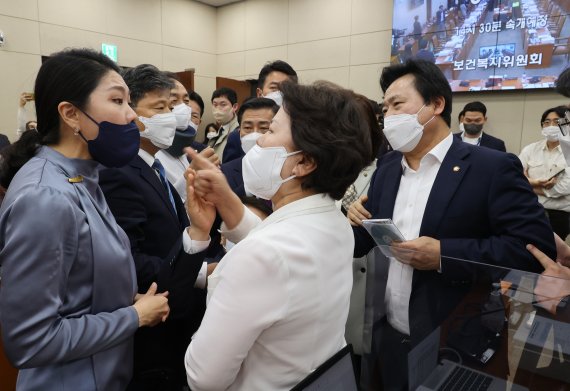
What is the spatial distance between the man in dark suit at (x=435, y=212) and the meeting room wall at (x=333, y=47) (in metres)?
3.87

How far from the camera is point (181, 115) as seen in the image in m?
2.07

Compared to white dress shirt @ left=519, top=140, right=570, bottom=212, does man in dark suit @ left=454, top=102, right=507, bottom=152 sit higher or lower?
higher

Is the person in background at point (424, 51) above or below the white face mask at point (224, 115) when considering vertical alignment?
above

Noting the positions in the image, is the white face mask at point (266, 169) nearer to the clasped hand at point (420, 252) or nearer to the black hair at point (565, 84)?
the clasped hand at point (420, 252)

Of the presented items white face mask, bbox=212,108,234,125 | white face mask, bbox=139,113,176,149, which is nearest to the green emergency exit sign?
white face mask, bbox=212,108,234,125

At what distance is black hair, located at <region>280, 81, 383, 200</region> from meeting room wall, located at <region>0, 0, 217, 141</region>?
518cm

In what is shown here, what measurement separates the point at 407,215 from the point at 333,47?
538 cm

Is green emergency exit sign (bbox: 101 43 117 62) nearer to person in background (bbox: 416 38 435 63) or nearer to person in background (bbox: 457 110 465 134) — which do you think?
person in background (bbox: 416 38 435 63)

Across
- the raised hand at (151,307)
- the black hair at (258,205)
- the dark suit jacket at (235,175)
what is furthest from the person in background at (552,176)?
the raised hand at (151,307)

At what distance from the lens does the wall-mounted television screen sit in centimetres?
451

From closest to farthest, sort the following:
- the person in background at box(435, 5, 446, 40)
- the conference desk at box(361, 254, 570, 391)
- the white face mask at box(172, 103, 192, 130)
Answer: the conference desk at box(361, 254, 570, 391), the white face mask at box(172, 103, 192, 130), the person in background at box(435, 5, 446, 40)

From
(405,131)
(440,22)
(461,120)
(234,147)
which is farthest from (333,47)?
(405,131)

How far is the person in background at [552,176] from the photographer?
389 cm

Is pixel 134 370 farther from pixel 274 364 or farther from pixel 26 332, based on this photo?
pixel 274 364
